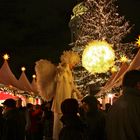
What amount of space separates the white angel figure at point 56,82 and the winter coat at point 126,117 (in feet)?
13.0

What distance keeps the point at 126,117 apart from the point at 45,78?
13.9ft

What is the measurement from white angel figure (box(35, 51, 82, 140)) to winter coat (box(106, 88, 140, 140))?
3975 millimetres

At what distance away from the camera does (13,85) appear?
2378cm

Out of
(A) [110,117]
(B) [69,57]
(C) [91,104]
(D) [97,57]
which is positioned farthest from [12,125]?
(D) [97,57]

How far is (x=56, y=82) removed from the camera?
9.58 metres

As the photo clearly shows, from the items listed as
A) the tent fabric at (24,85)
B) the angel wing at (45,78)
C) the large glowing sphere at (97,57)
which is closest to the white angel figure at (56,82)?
the angel wing at (45,78)

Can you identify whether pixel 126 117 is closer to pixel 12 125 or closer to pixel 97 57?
pixel 12 125

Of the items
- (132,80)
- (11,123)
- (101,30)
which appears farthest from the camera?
(101,30)

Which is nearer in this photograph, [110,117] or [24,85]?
[110,117]

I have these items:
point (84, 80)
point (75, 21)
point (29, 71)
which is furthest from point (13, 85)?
point (29, 71)

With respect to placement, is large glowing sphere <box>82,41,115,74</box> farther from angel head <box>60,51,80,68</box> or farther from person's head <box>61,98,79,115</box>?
person's head <box>61,98,79,115</box>

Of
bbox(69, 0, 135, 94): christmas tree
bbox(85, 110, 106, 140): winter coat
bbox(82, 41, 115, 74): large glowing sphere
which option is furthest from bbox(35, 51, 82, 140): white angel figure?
bbox(69, 0, 135, 94): christmas tree

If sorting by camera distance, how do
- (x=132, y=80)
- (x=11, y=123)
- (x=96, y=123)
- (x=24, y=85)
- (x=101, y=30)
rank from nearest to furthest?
(x=132, y=80) → (x=96, y=123) → (x=11, y=123) → (x=24, y=85) → (x=101, y=30)

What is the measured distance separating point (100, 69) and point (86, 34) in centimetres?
2243
